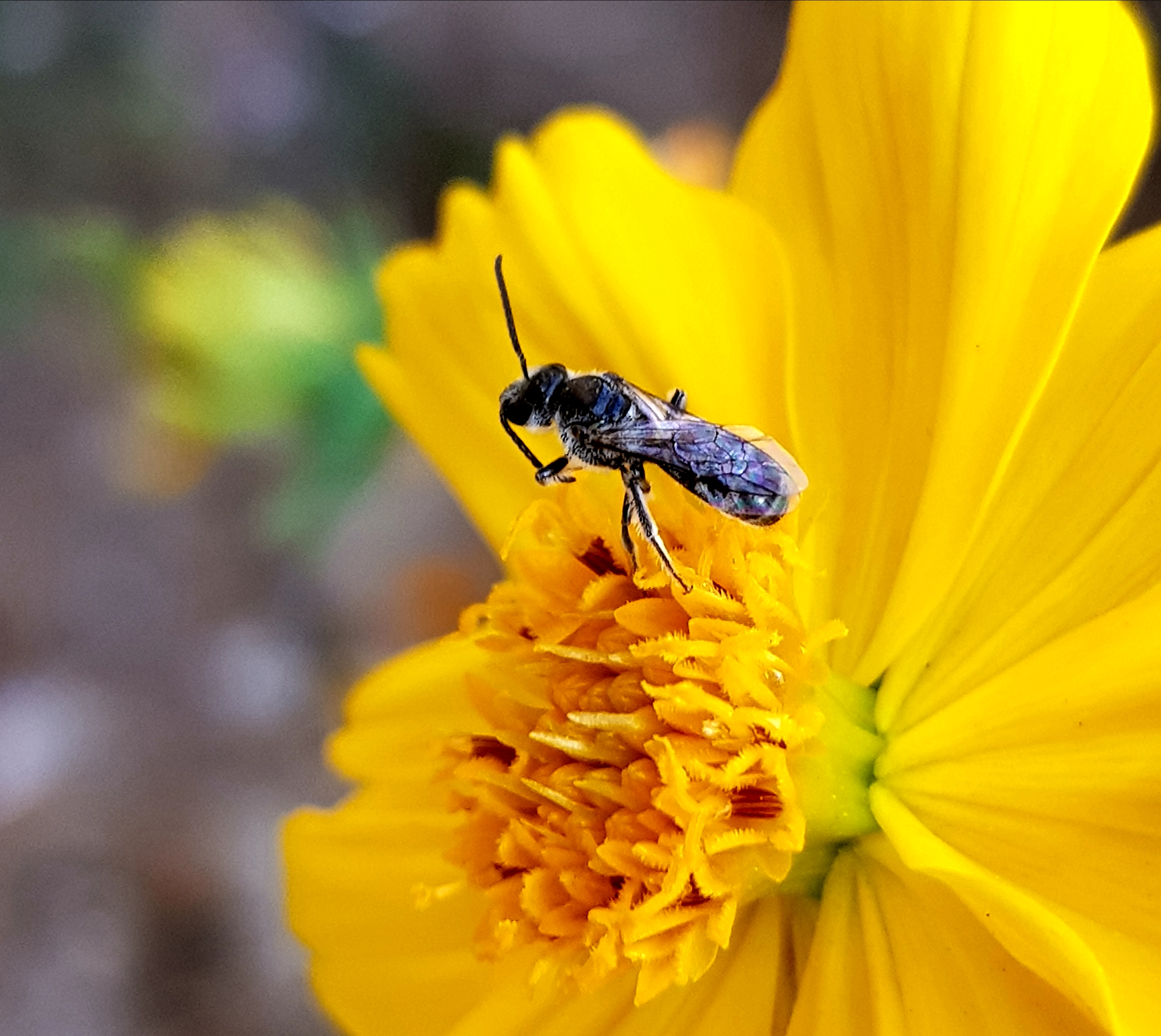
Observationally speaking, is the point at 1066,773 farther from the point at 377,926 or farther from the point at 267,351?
the point at 267,351

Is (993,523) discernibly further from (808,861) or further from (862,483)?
(808,861)

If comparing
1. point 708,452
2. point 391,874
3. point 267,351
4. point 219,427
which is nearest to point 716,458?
point 708,452

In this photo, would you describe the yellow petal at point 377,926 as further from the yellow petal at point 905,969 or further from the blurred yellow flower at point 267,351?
the blurred yellow flower at point 267,351

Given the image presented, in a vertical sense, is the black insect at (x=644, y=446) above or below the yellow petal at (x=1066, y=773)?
above

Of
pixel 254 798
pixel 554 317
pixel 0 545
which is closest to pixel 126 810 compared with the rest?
pixel 254 798

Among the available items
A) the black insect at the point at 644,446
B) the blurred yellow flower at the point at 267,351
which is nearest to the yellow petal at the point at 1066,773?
the black insect at the point at 644,446

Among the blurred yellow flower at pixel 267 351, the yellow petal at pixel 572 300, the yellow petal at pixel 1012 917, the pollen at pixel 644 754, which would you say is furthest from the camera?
the blurred yellow flower at pixel 267 351
